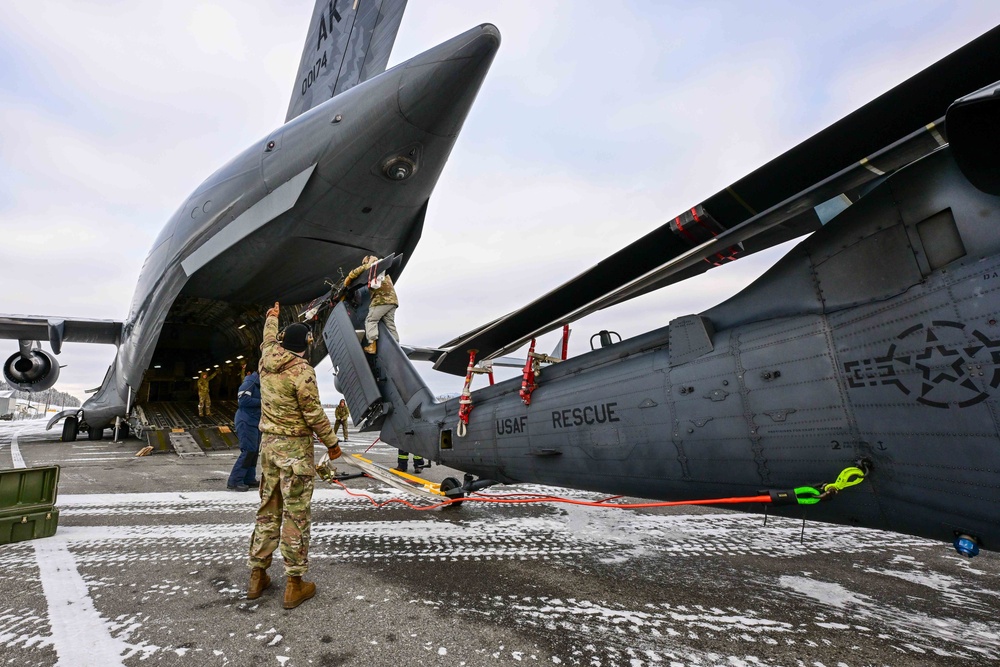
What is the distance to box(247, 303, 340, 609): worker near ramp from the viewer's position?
2824 mm

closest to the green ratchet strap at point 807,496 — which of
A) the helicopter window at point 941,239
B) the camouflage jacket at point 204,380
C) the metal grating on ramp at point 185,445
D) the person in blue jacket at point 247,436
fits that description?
the helicopter window at point 941,239

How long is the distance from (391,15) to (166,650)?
12382mm

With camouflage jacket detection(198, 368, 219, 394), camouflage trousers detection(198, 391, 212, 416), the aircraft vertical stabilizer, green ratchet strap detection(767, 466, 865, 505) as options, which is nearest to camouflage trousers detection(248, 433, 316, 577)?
green ratchet strap detection(767, 466, 865, 505)

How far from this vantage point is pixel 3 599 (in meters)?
2.75

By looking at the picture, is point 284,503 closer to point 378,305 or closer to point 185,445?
point 378,305

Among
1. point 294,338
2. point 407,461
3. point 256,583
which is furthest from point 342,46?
point 256,583

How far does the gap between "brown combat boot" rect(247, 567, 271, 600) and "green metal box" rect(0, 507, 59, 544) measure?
2.74 m

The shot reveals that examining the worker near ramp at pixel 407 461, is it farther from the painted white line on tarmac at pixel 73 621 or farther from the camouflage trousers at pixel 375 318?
the painted white line on tarmac at pixel 73 621

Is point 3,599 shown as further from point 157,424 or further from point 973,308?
point 157,424

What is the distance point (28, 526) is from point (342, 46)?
1197 centimetres

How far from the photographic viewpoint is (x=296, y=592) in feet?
8.94

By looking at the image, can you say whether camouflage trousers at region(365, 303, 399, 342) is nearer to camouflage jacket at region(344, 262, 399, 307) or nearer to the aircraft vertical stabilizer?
camouflage jacket at region(344, 262, 399, 307)

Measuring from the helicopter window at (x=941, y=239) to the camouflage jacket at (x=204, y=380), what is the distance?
19918mm

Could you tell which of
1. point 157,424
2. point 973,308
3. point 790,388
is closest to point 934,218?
point 973,308
